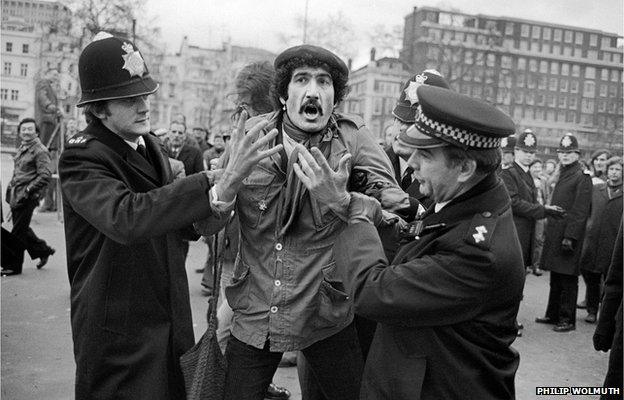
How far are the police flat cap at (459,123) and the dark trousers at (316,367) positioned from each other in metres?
1.29

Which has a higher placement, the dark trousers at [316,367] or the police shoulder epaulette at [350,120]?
the police shoulder epaulette at [350,120]

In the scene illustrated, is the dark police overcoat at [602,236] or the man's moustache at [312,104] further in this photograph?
the dark police overcoat at [602,236]

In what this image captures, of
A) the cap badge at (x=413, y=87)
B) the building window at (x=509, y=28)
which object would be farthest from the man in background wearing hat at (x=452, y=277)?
the building window at (x=509, y=28)

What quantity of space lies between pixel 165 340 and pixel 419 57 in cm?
5116

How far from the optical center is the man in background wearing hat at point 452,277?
228 centimetres

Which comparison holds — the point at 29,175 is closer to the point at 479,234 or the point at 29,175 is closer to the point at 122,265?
the point at 122,265

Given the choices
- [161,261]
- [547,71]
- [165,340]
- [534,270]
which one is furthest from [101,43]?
[547,71]

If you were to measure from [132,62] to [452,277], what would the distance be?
1683 millimetres

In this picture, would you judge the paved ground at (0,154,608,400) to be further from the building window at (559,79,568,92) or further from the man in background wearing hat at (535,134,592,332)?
the building window at (559,79,568,92)

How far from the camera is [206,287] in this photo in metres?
8.70

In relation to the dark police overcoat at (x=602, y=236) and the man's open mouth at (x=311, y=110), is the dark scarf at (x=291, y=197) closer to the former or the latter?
the man's open mouth at (x=311, y=110)

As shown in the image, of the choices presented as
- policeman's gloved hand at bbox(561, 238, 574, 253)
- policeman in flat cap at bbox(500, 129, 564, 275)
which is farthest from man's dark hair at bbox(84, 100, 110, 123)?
policeman's gloved hand at bbox(561, 238, 574, 253)

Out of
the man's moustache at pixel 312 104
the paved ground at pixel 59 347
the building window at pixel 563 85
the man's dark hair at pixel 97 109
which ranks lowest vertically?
the paved ground at pixel 59 347

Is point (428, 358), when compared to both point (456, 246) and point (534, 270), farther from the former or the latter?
point (534, 270)
